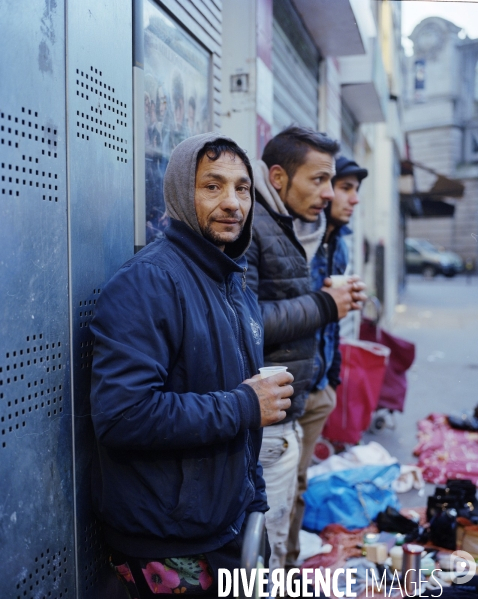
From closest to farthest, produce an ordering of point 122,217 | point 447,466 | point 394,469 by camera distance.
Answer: point 122,217
point 394,469
point 447,466

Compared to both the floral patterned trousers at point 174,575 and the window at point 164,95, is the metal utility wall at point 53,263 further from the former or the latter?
the window at point 164,95

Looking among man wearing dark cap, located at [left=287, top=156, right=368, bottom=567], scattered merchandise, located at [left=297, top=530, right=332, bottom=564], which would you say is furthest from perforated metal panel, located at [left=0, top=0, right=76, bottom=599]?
scattered merchandise, located at [left=297, top=530, right=332, bottom=564]

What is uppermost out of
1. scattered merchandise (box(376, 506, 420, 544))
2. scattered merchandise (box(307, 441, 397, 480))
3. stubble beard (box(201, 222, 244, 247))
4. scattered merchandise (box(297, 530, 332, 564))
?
stubble beard (box(201, 222, 244, 247))

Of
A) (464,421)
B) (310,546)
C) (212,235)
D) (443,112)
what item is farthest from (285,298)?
(443,112)

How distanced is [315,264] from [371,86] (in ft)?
20.9

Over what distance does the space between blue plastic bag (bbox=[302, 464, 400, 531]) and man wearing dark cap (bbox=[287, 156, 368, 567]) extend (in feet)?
2.16

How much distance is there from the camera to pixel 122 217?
8.41ft

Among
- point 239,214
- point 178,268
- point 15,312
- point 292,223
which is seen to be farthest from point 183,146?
point 292,223

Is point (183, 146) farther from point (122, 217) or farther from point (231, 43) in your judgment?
point (231, 43)

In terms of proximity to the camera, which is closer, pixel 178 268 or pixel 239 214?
pixel 178 268

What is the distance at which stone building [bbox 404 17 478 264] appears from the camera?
141ft

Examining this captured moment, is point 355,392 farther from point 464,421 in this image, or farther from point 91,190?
point 91,190

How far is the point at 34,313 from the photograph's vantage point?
1.99 m

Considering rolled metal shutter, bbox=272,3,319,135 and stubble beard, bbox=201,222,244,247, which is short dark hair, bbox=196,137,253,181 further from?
rolled metal shutter, bbox=272,3,319,135
